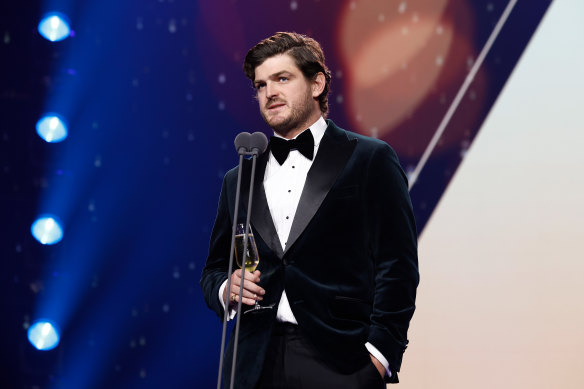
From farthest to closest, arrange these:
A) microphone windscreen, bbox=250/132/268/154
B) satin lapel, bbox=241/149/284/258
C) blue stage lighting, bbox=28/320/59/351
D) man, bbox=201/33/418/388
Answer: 1. blue stage lighting, bbox=28/320/59/351
2. satin lapel, bbox=241/149/284/258
3. man, bbox=201/33/418/388
4. microphone windscreen, bbox=250/132/268/154

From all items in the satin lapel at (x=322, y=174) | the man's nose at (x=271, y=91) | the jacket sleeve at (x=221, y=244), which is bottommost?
the jacket sleeve at (x=221, y=244)

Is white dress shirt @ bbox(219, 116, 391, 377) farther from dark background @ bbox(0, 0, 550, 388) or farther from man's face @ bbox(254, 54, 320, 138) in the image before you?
dark background @ bbox(0, 0, 550, 388)

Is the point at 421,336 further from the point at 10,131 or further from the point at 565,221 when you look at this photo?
the point at 10,131

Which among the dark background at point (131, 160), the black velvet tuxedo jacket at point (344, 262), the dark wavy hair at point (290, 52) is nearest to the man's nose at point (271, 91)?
the dark wavy hair at point (290, 52)

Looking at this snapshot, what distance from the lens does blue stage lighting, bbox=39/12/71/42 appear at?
393cm

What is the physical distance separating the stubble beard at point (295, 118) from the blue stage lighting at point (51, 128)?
203 centimetres

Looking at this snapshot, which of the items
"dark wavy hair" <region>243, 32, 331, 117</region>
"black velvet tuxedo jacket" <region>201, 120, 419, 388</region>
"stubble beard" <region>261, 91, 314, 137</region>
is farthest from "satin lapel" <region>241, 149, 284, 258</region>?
"dark wavy hair" <region>243, 32, 331, 117</region>

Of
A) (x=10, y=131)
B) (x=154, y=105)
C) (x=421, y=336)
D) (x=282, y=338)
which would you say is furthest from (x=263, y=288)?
(x=10, y=131)

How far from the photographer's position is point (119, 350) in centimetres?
381

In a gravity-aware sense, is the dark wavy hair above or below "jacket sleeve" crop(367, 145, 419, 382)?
Answer: above

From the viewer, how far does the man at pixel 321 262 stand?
196 centimetres

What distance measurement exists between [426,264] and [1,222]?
2.35 m

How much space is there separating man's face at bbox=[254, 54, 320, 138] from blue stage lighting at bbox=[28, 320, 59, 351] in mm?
2179

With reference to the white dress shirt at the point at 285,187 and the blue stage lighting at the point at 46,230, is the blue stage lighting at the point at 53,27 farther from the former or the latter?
the white dress shirt at the point at 285,187
